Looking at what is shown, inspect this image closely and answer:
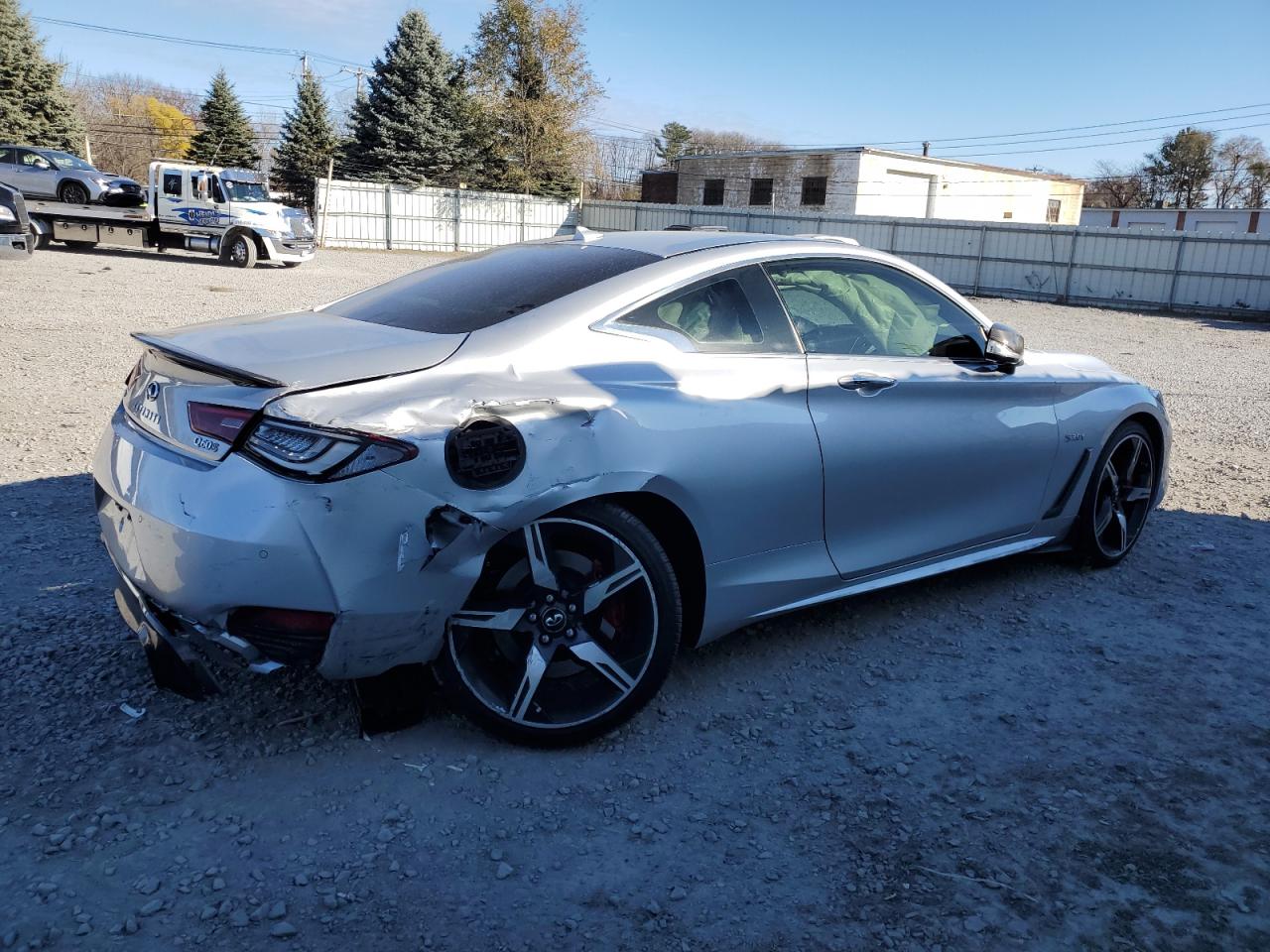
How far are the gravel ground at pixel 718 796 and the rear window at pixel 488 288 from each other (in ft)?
4.24

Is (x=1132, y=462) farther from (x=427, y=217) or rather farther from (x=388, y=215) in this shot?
(x=427, y=217)

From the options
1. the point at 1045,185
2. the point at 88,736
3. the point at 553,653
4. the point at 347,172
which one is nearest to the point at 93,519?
the point at 88,736

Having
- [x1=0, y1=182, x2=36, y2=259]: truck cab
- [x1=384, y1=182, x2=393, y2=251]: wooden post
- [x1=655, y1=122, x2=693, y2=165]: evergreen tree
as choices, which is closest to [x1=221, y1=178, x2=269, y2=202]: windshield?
[x1=0, y1=182, x2=36, y2=259]: truck cab

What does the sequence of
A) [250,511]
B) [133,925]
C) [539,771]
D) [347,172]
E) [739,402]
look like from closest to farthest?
1. [133,925]
2. [250,511]
3. [539,771]
4. [739,402]
5. [347,172]

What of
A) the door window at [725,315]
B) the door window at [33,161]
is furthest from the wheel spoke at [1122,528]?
the door window at [33,161]

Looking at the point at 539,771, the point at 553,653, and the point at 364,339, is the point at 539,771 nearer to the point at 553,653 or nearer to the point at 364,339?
the point at 553,653

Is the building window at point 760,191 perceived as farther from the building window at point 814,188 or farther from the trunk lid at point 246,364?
the trunk lid at point 246,364

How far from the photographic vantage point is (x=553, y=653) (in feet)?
9.86

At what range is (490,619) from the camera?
9.57 ft

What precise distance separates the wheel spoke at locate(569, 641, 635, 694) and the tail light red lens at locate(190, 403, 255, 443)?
1.13 m

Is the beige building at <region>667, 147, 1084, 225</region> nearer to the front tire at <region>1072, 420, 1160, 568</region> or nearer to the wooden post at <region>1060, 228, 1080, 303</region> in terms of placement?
the wooden post at <region>1060, 228, 1080, 303</region>

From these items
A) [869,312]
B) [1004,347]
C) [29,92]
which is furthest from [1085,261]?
[29,92]

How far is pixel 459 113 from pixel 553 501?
139 feet

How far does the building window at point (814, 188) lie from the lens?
44.9m
